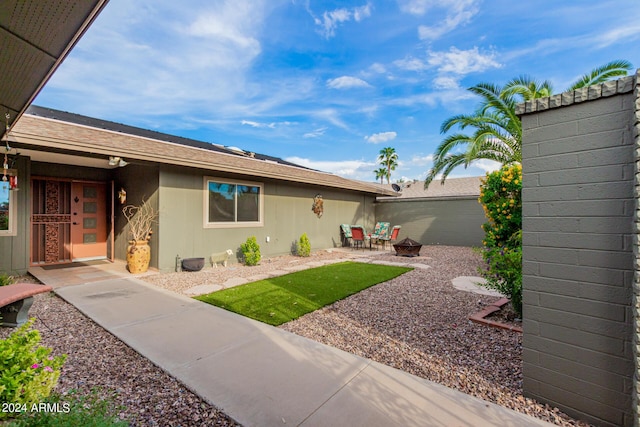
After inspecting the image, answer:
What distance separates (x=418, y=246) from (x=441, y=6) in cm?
670

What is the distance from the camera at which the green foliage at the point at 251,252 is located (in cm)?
798

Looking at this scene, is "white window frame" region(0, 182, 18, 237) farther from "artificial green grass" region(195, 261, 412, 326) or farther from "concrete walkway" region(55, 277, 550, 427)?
"artificial green grass" region(195, 261, 412, 326)

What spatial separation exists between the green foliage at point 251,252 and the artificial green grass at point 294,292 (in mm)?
1535

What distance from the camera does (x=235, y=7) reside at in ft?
20.4

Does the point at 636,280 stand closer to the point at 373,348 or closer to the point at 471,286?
the point at 373,348

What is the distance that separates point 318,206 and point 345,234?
195 cm

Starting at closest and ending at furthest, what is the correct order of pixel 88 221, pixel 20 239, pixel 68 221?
pixel 20 239
pixel 68 221
pixel 88 221

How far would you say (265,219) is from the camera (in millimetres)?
9195

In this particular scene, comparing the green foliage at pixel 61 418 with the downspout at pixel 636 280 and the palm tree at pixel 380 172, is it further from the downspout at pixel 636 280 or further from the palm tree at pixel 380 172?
the palm tree at pixel 380 172

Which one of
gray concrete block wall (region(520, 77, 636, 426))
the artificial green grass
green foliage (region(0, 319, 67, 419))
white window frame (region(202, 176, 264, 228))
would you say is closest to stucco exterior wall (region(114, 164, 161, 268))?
white window frame (region(202, 176, 264, 228))

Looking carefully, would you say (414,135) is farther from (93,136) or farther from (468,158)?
(93,136)

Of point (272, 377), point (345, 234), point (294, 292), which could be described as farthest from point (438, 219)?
point (272, 377)

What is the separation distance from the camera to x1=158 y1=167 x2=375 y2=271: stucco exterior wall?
6883 millimetres

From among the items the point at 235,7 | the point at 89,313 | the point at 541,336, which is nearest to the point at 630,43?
the point at 541,336
